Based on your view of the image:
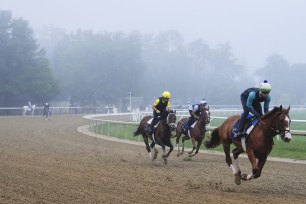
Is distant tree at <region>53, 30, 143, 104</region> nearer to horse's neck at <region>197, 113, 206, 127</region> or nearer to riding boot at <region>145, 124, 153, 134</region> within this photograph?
horse's neck at <region>197, 113, 206, 127</region>

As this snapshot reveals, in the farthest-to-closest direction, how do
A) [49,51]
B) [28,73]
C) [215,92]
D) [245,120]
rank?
[49,51] < [215,92] < [28,73] < [245,120]

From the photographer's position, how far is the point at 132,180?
34.8 ft

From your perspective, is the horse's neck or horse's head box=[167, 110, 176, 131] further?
the horse's neck

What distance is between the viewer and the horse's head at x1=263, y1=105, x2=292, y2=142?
354 inches

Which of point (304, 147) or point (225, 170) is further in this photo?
point (304, 147)

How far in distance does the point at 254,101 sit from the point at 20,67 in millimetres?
49730

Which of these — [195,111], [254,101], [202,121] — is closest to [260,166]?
[254,101]

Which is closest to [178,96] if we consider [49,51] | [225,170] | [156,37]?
[156,37]

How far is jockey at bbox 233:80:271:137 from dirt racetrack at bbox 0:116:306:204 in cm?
129

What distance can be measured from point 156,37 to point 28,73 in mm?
43554

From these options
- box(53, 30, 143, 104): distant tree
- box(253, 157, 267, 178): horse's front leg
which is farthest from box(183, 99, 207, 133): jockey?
box(53, 30, 143, 104): distant tree

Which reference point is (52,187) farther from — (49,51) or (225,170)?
(49,51)

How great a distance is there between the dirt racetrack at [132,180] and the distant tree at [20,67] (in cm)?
4031

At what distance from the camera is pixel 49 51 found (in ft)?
314
